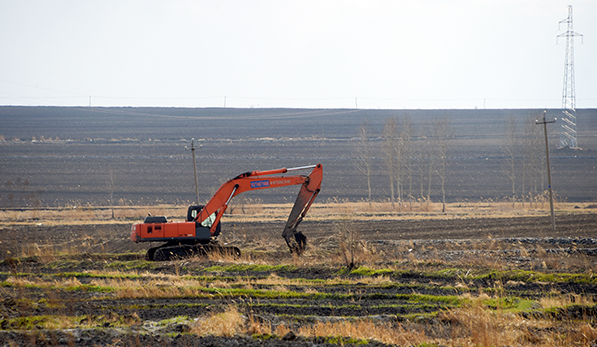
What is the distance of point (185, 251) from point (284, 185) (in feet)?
15.8

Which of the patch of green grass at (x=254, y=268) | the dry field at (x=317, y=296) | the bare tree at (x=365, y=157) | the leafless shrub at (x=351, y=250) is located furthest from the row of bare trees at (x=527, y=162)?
the patch of green grass at (x=254, y=268)

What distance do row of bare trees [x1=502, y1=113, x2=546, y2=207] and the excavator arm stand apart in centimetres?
3287

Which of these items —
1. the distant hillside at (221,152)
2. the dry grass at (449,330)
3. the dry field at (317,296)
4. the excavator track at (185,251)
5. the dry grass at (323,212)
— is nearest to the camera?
the dry grass at (449,330)

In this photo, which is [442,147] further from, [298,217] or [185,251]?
[185,251]

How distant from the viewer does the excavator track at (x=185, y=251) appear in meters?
18.6

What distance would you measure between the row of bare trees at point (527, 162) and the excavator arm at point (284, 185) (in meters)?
32.9

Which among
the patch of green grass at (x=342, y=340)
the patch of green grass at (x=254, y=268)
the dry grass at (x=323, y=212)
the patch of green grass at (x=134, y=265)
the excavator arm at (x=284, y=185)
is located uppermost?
the excavator arm at (x=284, y=185)

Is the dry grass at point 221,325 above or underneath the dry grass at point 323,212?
above

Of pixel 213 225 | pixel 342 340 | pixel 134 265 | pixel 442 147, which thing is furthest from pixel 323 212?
pixel 342 340

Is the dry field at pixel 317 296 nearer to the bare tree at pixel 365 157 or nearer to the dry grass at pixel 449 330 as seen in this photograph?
the dry grass at pixel 449 330

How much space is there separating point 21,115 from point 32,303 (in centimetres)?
11386

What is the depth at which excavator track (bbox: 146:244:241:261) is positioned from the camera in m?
18.6

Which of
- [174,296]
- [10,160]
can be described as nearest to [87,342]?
[174,296]

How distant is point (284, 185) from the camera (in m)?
18.4
